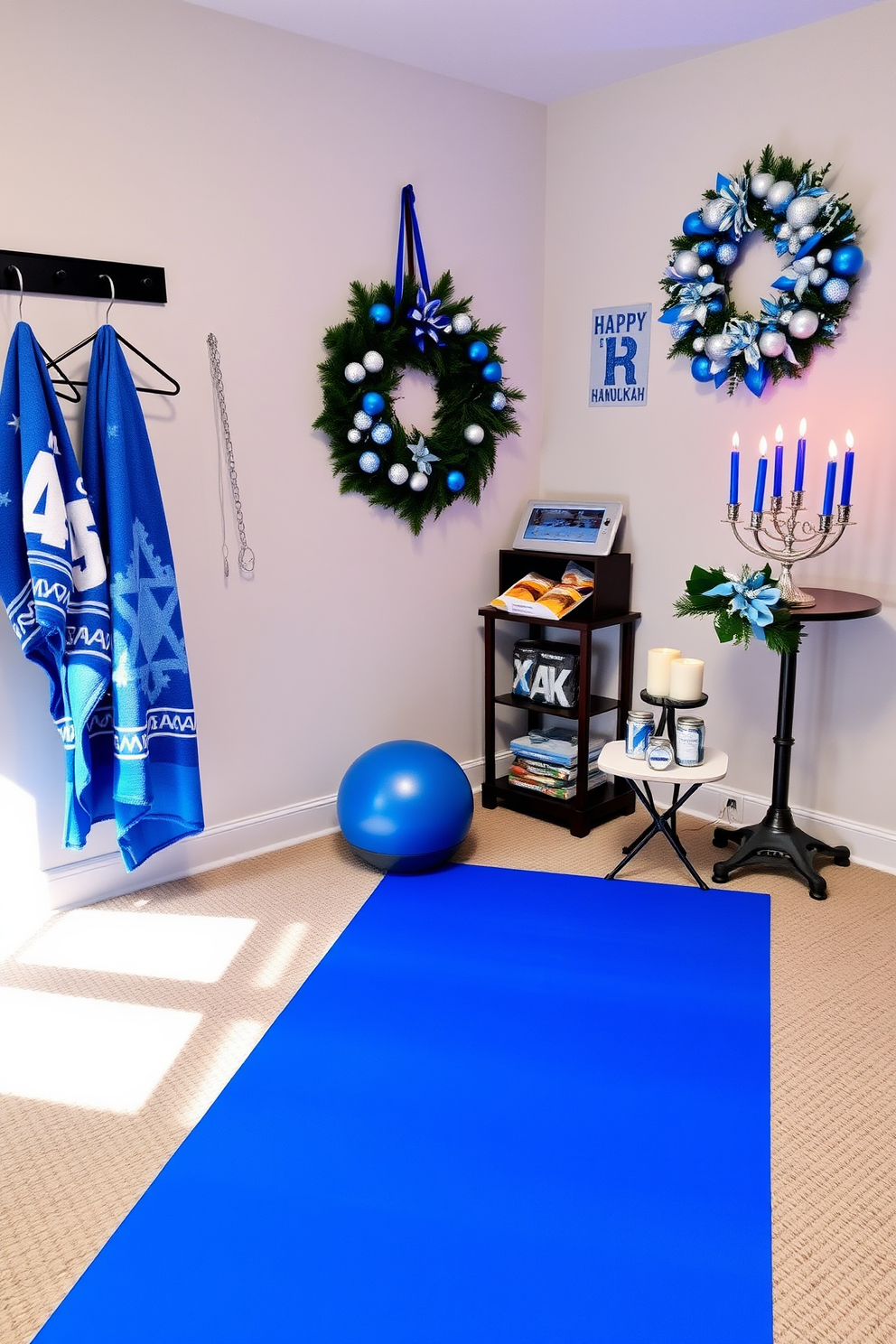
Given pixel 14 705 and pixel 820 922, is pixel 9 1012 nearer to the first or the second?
pixel 14 705

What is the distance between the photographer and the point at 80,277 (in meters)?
2.51

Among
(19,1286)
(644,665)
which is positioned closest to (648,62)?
(644,665)

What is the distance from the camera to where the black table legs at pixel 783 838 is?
2.87 meters

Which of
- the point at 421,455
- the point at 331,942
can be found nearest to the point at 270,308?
the point at 421,455

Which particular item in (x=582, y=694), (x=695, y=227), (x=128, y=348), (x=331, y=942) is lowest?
(x=331, y=942)

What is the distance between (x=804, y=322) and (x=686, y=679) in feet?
3.43

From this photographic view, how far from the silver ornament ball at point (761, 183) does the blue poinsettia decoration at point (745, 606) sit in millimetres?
1095

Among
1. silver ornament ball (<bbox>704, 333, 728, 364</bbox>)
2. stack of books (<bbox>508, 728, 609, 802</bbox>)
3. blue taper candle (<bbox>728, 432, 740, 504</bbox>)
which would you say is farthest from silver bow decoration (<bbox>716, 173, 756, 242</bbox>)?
stack of books (<bbox>508, 728, 609, 802</bbox>)

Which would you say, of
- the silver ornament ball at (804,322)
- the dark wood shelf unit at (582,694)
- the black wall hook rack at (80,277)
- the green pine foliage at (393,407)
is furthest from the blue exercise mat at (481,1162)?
the black wall hook rack at (80,277)

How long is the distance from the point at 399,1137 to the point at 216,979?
0.72 m

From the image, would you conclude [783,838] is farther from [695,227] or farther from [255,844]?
[695,227]

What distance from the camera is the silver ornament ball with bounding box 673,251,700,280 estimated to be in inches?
119

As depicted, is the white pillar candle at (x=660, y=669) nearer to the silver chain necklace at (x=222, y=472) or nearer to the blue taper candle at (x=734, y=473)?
the blue taper candle at (x=734, y=473)

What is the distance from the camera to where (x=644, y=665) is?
3.58m
